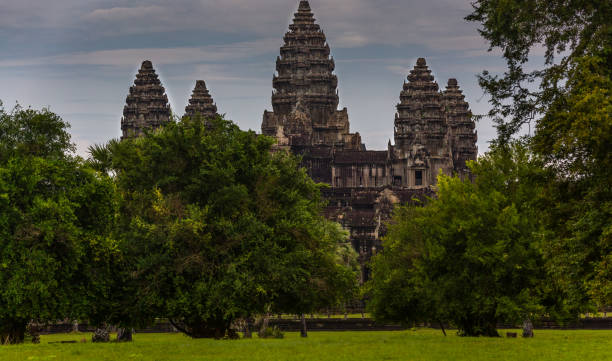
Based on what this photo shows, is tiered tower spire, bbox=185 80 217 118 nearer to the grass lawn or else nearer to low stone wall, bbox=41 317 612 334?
low stone wall, bbox=41 317 612 334

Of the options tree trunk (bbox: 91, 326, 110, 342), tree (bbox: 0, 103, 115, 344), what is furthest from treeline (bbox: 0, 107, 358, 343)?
tree trunk (bbox: 91, 326, 110, 342)

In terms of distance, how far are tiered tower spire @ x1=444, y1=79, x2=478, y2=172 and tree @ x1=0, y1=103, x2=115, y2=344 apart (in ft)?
404

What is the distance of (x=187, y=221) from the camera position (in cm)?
4050

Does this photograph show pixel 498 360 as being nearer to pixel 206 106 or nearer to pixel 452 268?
pixel 452 268

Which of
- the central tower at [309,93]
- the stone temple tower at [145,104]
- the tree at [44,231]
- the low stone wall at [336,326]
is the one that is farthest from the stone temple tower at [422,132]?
the tree at [44,231]

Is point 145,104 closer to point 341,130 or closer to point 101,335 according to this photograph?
point 341,130

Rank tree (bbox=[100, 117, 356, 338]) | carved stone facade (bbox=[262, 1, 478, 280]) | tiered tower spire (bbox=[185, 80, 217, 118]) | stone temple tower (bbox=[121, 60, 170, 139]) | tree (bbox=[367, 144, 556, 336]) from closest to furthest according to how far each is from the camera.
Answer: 1. tree (bbox=[100, 117, 356, 338])
2. tree (bbox=[367, 144, 556, 336])
3. carved stone facade (bbox=[262, 1, 478, 280])
4. stone temple tower (bbox=[121, 60, 170, 139])
5. tiered tower spire (bbox=[185, 80, 217, 118])

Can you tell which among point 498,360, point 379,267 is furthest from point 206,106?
point 498,360

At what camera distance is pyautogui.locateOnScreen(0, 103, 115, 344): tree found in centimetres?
3694

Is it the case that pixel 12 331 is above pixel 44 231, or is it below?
below

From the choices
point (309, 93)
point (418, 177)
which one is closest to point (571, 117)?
point (418, 177)

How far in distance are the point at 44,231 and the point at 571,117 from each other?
2080cm

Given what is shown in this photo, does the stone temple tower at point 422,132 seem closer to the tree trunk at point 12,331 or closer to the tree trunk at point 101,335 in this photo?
the tree trunk at point 101,335

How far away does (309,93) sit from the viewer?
504 feet
